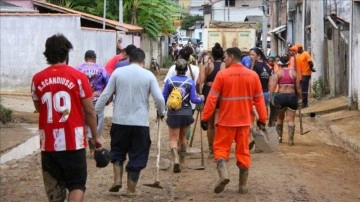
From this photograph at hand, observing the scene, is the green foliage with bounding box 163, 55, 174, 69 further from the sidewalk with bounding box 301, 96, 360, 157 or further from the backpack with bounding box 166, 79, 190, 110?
the backpack with bounding box 166, 79, 190, 110

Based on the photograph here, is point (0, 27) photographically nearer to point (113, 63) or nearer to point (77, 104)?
point (113, 63)

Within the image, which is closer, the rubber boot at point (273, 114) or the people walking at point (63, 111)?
the people walking at point (63, 111)

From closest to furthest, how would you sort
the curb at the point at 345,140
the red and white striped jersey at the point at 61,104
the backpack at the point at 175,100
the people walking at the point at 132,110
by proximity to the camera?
the red and white striped jersey at the point at 61,104
the people walking at the point at 132,110
the backpack at the point at 175,100
the curb at the point at 345,140

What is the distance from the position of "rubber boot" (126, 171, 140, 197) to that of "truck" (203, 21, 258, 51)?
3040 cm

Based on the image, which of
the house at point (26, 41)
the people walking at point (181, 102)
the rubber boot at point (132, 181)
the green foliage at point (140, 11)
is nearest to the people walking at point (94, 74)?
the people walking at point (181, 102)

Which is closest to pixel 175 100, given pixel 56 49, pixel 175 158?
pixel 175 158

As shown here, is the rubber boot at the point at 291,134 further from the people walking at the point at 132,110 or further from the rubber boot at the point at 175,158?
the people walking at the point at 132,110

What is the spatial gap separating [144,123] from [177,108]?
1.97m

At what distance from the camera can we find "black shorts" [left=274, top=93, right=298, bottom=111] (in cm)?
1513

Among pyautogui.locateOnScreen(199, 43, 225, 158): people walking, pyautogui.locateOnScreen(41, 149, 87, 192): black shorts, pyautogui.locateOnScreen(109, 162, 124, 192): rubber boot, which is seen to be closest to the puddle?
pyautogui.locateOnScreen(199, 43, 225, 158): people walking

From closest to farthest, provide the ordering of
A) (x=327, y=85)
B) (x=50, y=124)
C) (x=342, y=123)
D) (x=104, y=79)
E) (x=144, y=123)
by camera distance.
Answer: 1. (x=50, y=124)
2. (x=144, y=123)
3. (x=104, y=79)
4. (x=342, y=123)
5. (x=327, y=85)

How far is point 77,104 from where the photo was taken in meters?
7.32

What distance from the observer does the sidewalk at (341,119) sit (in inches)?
635

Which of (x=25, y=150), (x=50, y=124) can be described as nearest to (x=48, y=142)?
(x=50, y=124)
